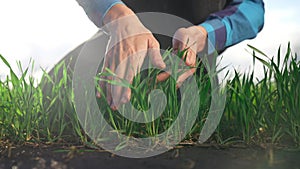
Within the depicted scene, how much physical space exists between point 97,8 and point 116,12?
0.14 meters

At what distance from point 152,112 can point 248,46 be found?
319 millimetres

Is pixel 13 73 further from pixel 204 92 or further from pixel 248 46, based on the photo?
pixel 248 46

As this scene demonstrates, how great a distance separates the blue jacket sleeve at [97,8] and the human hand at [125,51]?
58 mm

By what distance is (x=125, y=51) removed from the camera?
3.65 ft

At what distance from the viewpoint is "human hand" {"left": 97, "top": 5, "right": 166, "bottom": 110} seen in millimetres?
1010

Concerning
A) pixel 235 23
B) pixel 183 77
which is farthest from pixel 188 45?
pixel 235 23

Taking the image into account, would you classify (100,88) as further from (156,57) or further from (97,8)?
(97,8)

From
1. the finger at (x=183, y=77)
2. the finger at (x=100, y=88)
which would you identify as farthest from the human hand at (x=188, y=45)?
the finger at (x=100, y=88)

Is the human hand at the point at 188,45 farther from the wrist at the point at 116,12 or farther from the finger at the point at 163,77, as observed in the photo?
the wrist at the point at 116,12

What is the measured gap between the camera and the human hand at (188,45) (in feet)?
3.45

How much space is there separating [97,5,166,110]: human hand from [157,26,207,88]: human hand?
0.06m

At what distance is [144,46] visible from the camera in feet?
3.61

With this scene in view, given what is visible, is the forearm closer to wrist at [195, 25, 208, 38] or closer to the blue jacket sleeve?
wrist at [195, 25, 208, 38]

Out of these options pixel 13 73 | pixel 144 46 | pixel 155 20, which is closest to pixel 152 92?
pixel 144 46
